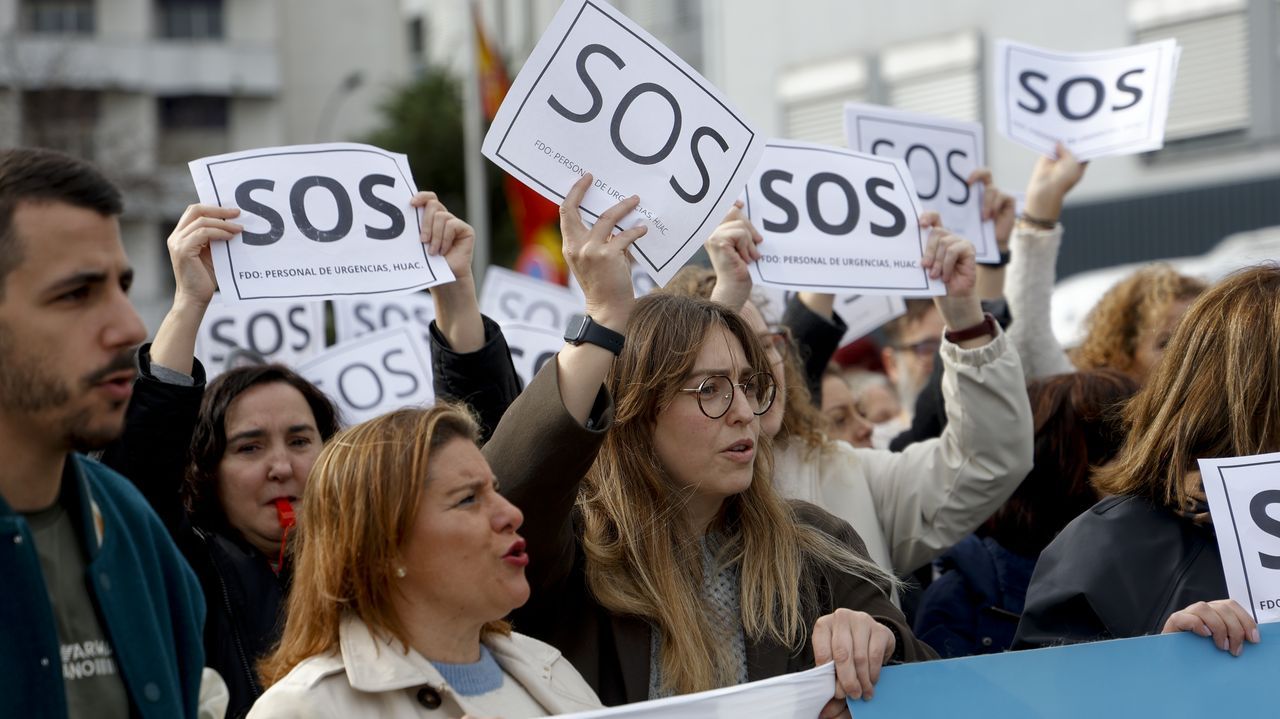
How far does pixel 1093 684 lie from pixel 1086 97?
2.91m

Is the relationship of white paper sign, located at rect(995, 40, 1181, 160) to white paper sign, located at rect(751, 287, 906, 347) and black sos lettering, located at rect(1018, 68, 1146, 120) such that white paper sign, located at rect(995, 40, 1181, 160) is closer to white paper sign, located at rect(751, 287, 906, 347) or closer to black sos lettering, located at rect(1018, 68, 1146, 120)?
black sos lettering, located at rect(1018, 68, 1146, 120)

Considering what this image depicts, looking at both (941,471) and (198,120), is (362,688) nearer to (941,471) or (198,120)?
(941,471)

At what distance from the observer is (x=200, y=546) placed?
3641mm

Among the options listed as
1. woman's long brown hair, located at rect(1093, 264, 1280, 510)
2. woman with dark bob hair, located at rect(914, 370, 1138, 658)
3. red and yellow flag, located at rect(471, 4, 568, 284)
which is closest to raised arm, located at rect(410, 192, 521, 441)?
woman with dark bob hair, located at rect(914, 370, 1138, 658)

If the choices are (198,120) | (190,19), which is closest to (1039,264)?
(198,120)

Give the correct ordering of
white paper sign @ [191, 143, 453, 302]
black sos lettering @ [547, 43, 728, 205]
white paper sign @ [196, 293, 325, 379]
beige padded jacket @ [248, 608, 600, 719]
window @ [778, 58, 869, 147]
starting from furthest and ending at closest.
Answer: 1. window @ [778, 58, 869, 147]
2. white paper sign @ [196, 293, 325, 379]
3. white paper sign @ [191, 143, 453, 302]
4. black sos lettering @ [547, 43, 728, 205]
5. beige padded jacket @ [248, 608, 600, 719]

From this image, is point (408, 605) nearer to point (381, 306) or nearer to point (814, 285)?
point (814, 285)

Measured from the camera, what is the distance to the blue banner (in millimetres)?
2848

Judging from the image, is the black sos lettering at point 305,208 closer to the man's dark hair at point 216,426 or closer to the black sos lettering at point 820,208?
the man's dark hair at point 216,426

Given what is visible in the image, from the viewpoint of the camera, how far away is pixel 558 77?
3.52 m

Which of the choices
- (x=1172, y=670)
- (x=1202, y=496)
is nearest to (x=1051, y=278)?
(x=1202, y=496)

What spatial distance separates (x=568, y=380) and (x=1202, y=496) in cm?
126

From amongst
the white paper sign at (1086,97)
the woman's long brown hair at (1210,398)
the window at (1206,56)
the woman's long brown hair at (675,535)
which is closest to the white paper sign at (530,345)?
the white paper sign at (1086,97)

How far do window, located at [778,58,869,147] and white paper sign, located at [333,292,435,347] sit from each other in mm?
14327
